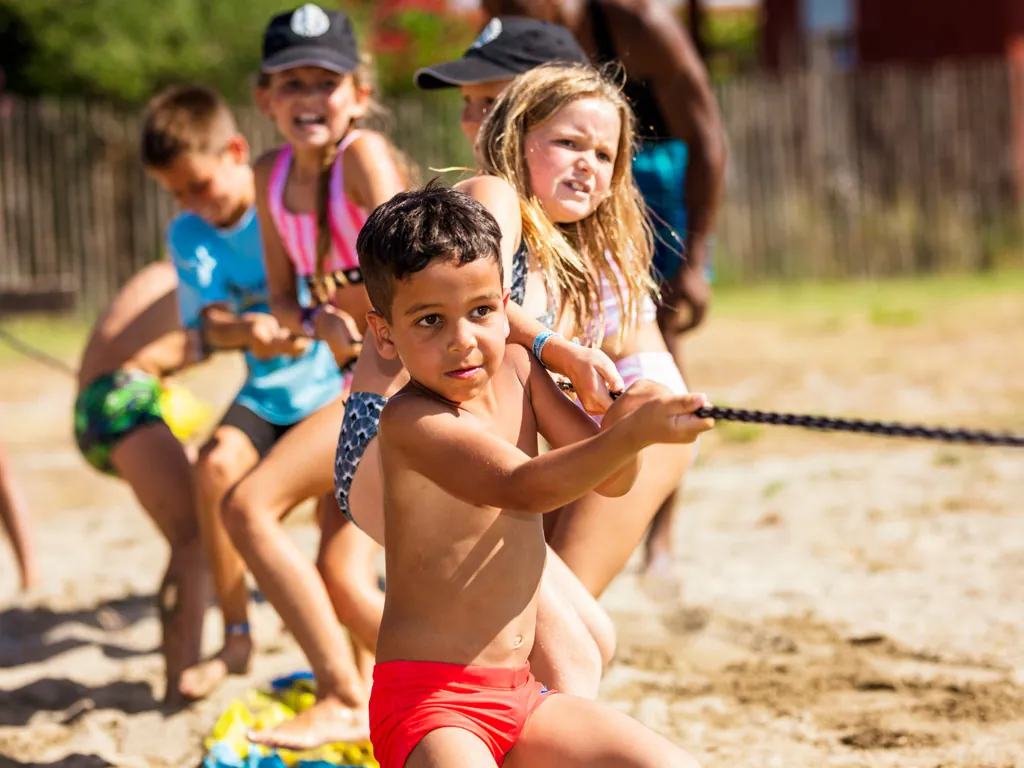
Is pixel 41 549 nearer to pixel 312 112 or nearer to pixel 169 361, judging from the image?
pixel 169 361

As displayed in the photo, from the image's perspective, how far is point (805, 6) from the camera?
19.9m

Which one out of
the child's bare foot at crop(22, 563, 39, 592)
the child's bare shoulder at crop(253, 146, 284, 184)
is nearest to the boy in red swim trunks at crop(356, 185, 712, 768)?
the child's bare shoulder at crop(253, 146, 284, 184)

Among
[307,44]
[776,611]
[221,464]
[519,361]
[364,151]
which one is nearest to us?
[519,361]

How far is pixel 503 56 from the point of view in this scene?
3604 millimetres

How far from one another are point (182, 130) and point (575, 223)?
1.68 meters

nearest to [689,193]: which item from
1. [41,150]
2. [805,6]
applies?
[41,150]

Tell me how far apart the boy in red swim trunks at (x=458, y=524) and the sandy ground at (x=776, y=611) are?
126 centimetres

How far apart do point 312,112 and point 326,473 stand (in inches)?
38.8

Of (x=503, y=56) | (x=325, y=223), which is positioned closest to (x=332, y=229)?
(x=325, y=223)

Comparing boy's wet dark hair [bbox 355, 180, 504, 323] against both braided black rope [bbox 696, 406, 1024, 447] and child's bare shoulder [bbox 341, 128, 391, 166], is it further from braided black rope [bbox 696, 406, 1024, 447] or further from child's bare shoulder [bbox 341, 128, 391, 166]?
child's bare shoulder [bbox 341, 128, 391, 166]

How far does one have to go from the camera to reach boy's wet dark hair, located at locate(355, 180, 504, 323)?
2.44m

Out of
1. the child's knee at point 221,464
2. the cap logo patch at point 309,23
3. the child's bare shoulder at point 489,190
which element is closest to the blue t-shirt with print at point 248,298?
the child's knee at point 221,464

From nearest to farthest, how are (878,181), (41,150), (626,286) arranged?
(626,286) < (41,150) < (878,181)

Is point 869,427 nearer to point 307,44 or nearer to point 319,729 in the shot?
point 319,729
